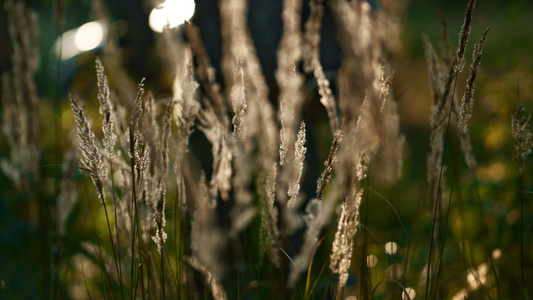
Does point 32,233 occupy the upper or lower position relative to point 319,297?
upper

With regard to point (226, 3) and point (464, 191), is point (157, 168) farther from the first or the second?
point (464, 191)

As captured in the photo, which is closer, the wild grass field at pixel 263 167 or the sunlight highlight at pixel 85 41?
the wild grass field at pixel 263 167

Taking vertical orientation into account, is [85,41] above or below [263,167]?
above

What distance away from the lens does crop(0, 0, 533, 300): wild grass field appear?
106 cm

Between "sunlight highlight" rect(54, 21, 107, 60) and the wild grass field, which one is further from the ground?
"sunlight highlight" rect(54, 21, 107, 60)

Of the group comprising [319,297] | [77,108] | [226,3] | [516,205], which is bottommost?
[319,297]

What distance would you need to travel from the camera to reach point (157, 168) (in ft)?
3.52

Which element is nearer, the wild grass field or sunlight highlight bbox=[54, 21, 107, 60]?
the wild grass field

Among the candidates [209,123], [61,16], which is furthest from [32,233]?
[209,123]

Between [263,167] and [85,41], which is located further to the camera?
[85,41]

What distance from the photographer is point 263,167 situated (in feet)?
5.34

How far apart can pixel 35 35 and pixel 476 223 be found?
6.21 feet

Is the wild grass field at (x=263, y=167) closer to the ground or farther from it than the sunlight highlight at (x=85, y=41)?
closer to the ground

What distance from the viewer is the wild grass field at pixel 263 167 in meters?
1.06
